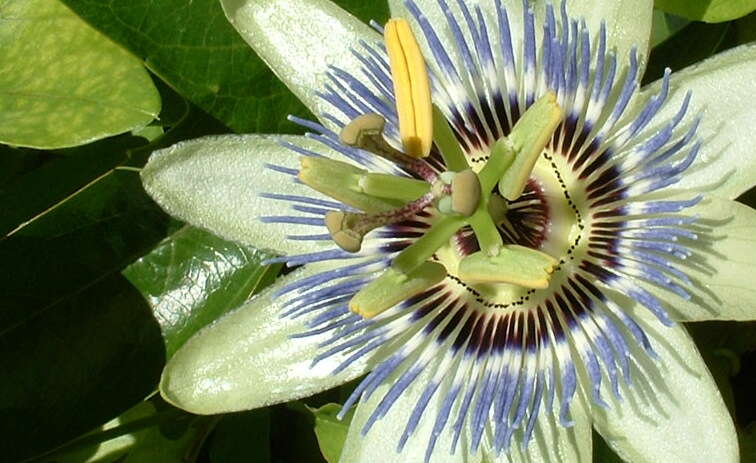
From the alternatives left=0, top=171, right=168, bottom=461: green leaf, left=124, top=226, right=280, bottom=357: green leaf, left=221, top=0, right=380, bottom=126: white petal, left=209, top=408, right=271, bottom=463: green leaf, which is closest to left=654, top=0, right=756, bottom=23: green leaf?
left=221, top=0, right=380, bottom=126: white petal

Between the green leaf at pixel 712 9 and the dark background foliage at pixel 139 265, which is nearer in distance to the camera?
the green leaf at pixel 712 9

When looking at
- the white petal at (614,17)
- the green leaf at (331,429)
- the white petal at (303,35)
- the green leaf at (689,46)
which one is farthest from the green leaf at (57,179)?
the green leaf at (689,46)

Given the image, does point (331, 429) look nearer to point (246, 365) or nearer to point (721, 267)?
point (246, 365)

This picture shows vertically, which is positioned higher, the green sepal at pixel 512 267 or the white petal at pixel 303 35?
the white petal at pixel 303 35

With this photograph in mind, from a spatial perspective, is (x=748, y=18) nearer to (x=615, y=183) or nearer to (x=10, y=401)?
(x=615, y=183)

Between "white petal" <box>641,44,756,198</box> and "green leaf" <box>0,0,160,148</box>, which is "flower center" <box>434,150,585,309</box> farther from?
"green leaf" <box>0,0,160,148</box>

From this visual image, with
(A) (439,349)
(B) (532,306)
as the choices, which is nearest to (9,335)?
(A) (439,349)

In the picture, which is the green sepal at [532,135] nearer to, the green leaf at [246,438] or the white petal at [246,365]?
the white petal at [246,365]
